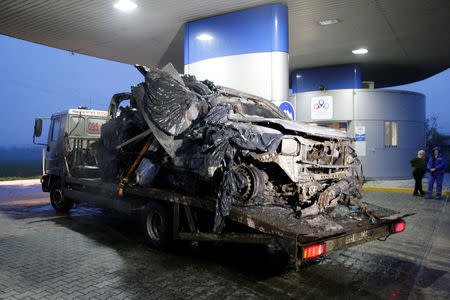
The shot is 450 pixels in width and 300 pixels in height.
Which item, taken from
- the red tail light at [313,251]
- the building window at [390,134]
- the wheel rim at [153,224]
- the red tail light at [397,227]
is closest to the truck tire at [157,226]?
the wheel rim at [153,224]

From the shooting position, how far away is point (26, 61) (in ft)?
646

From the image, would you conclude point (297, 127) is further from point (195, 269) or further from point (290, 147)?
point (195, 269)

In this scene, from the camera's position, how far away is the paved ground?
378cm

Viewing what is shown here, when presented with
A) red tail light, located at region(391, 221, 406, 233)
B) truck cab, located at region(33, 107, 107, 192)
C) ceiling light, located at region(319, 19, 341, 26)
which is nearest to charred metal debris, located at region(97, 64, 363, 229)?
red tail light, located at region(391, 221, 406, 233)

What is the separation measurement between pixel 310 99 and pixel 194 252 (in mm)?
12102

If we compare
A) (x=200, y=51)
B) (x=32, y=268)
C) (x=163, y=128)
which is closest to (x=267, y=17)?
Answer: (x=200, y=51)

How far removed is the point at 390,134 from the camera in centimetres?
1533

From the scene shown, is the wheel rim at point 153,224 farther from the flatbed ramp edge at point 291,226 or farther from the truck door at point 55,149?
the truck door at point 55,149

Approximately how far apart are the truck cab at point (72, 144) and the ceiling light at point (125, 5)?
306 centimetres

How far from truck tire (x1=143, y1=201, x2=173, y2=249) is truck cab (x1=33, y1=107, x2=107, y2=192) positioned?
2.61 metres

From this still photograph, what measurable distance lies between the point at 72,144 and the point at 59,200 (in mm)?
1462

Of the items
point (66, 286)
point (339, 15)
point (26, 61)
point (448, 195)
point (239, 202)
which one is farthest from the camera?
point (26, 61)

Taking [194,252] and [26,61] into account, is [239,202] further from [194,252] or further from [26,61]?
[26,61]

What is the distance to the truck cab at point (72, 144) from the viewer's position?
26.2ft
